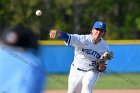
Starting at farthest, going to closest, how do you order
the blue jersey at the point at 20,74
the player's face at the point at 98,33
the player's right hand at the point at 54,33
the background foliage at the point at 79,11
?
the background foliage at the point at 79,11 < the player's face at the point at 98,33 < the player's right hand at the point at 54,33 < the blue jersey at the point at 20,74

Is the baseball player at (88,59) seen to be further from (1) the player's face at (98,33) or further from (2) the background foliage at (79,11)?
(2) the background foliage at (79,11)

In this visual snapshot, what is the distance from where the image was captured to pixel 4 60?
3424 mm

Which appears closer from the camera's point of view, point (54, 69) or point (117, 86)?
point (117, 86)

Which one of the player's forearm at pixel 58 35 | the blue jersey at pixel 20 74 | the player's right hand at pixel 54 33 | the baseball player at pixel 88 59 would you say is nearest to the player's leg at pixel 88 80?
the baseball player at pixel 88 59

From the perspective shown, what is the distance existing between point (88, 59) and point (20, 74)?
16.0 ft

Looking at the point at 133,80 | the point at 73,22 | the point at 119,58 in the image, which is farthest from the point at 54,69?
the point at 73,22

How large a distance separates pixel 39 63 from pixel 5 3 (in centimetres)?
3627

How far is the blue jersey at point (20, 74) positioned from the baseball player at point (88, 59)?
15.0ft

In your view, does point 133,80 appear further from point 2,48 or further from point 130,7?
point 130,7

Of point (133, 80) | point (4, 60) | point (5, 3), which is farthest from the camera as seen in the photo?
point (5, 3)

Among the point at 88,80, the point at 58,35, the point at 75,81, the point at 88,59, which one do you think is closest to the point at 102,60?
the point at 88,59

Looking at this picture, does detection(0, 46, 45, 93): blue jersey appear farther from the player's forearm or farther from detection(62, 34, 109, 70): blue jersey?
detection(62, 34, 109, 70): blue jersey

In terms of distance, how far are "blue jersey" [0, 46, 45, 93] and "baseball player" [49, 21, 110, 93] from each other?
4.57 meters

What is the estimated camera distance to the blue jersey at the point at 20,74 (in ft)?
11.0
